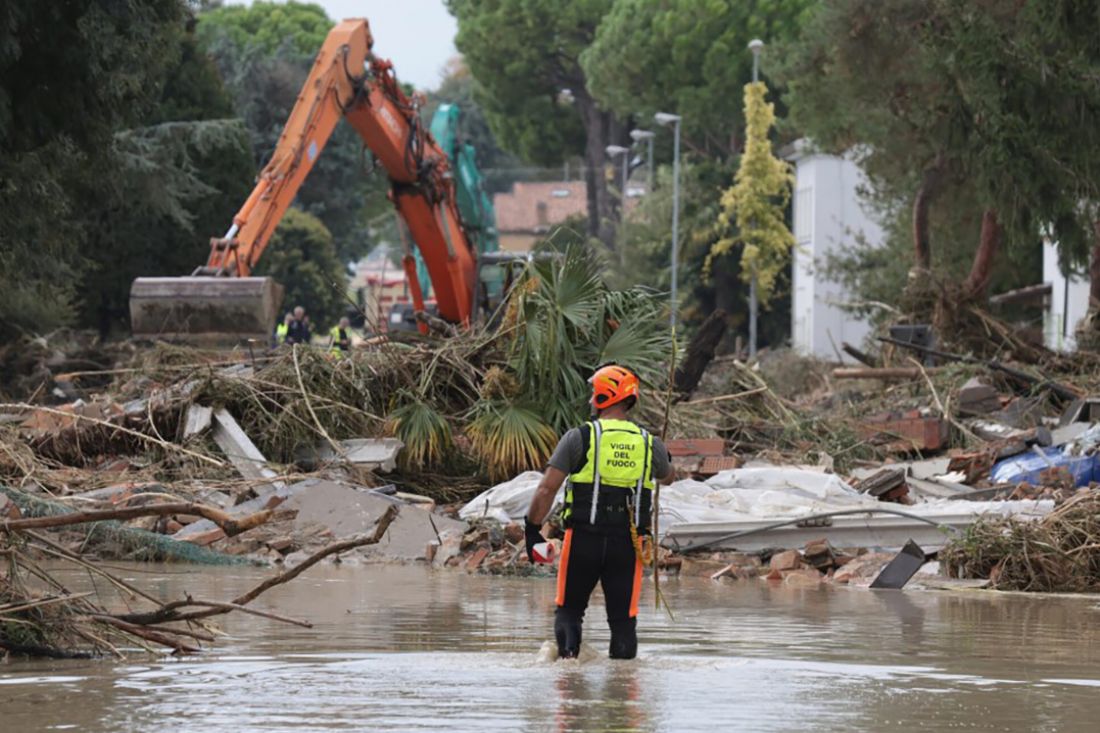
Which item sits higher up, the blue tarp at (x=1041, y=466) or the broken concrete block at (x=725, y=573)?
the blue tarp at (x=1041, y=466)

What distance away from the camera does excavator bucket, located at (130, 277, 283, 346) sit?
25094mm

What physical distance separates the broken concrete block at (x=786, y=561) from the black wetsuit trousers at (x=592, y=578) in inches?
273

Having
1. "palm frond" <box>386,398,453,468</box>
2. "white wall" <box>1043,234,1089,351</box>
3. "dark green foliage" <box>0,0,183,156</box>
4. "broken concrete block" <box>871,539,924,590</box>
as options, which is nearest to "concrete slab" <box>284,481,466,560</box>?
"palm frond" <box>386,398,453,468</box>

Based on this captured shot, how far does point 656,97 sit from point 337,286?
61.0 m

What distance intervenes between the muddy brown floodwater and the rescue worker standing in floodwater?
320 millimetres

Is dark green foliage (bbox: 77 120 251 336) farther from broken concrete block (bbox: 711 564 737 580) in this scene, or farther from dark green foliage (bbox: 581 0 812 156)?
broken concrete block (bbox: 711 564 737 580)

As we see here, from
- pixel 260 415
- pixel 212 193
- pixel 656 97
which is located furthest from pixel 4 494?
pixel 656 97

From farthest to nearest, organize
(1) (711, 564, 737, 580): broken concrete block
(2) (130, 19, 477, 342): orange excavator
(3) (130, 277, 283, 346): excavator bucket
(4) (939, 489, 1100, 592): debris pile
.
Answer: (2) (130, 19, 477, 342): orange excavator
(3) (130, 277, 283, 346): excavator bucket
(1) (711, 564, 737, 580): broken concrete block
(4) (939, 489, 1100, 592): debris pile

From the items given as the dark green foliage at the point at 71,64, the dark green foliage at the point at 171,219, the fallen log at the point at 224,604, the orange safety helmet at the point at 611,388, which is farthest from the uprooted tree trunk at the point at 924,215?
the fallen log at the point at 224,604

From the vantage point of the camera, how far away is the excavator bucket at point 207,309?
988 inches

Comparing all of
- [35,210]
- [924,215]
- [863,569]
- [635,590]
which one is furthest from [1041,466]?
[924,215]

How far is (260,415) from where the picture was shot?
20.9 metres

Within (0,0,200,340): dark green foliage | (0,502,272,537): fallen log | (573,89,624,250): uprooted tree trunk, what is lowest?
(0,502,272,537): fallen log

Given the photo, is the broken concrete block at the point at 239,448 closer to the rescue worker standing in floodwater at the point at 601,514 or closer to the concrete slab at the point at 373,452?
the concrete slab at the point at 373,452
